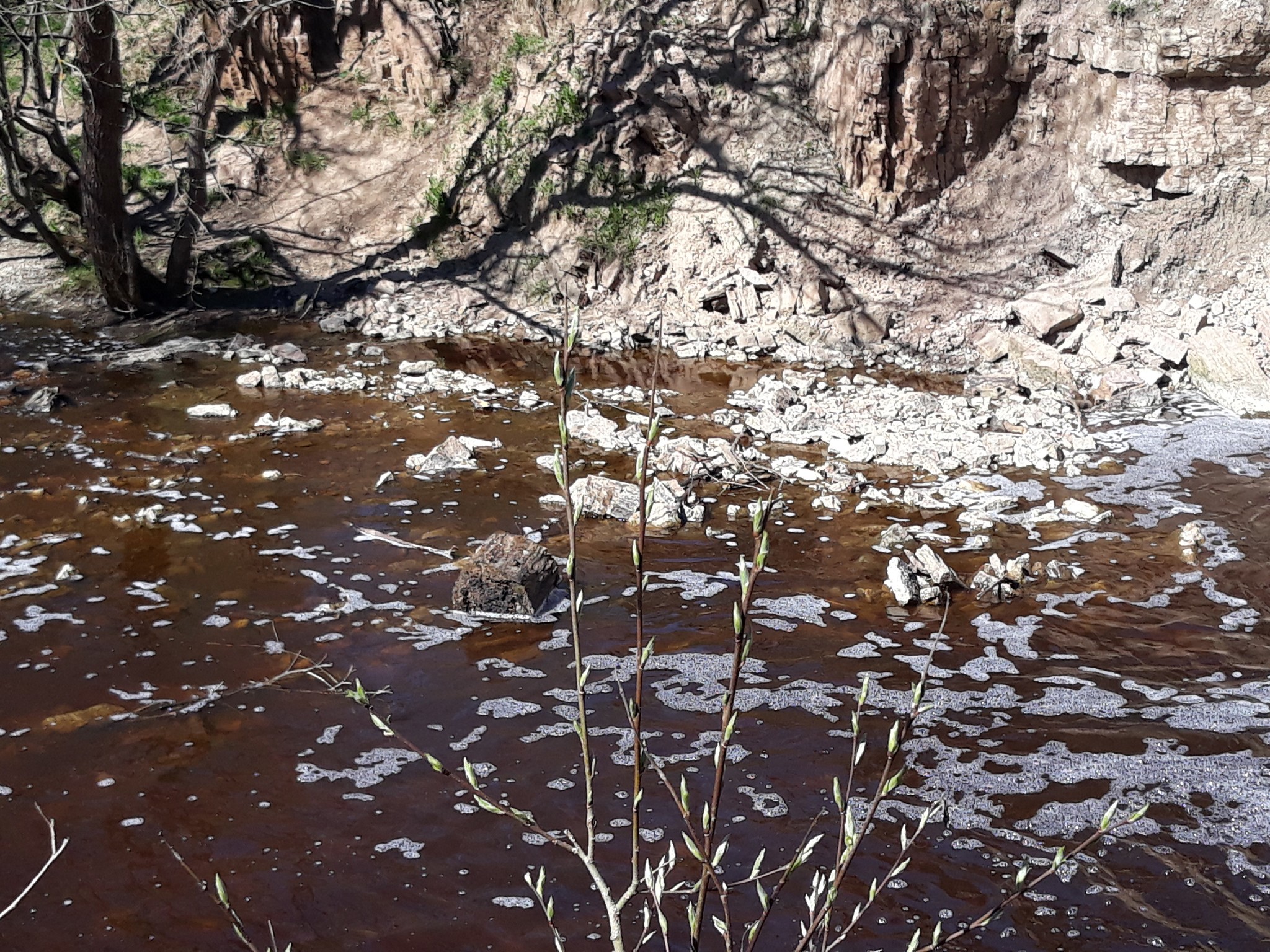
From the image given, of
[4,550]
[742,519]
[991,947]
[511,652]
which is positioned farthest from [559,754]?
[4,550]

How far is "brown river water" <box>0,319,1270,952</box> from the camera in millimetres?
3111

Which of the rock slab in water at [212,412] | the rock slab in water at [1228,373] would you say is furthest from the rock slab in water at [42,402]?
the rock slab in water at [1228,373]

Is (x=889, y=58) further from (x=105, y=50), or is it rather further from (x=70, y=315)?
(x=70, y=315)

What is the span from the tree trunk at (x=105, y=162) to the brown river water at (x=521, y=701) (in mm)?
2608

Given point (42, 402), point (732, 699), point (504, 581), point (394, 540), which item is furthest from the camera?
point (42, 402)

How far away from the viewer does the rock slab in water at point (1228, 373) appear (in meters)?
7.33

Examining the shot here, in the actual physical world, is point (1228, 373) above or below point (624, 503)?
above

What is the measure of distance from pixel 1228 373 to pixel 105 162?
8885 millimetres

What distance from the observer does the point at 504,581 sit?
4762 millimetres

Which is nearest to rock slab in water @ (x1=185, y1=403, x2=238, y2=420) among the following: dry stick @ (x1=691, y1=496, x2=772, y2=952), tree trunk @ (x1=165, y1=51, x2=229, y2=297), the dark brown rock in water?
tree trunk @ (x1=165, y1=51, x2=229, y2=297)

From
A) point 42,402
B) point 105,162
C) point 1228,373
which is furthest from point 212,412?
point 1228,373

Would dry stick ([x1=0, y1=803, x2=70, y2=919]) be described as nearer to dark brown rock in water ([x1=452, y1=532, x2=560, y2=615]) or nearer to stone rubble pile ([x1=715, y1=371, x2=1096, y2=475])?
dark brown rock in water ([x1=452, y1=532, x2=560, y2=615])

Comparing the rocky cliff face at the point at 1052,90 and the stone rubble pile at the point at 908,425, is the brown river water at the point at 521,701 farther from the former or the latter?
the rocky cliff face at the point at 1052,90

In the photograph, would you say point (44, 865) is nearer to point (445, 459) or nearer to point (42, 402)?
point (445, 459)
